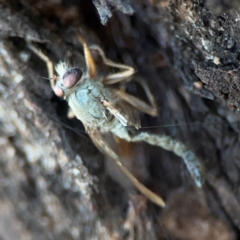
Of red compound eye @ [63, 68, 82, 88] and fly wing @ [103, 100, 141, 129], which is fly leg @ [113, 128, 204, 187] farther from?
red compound eye @ [63, 68, 82, 88]

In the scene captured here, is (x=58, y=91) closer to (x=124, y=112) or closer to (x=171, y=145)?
(x=124, y=112)

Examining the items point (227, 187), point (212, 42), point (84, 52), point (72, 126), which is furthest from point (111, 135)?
point (212, 42)

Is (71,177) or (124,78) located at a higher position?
(124,78)

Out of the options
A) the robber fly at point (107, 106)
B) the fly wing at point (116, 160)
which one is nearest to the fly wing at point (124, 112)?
the robber fly at point (107, 106)

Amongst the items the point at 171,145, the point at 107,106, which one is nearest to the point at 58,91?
the point at 107,106

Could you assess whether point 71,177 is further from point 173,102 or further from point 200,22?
point 200,22

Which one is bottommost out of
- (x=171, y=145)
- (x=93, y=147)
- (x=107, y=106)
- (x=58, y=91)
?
(x=171, y=145)

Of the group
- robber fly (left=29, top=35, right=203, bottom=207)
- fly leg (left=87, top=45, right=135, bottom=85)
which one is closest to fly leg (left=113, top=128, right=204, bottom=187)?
robber fly (left=29, top=35, right=203, bottom=207)
